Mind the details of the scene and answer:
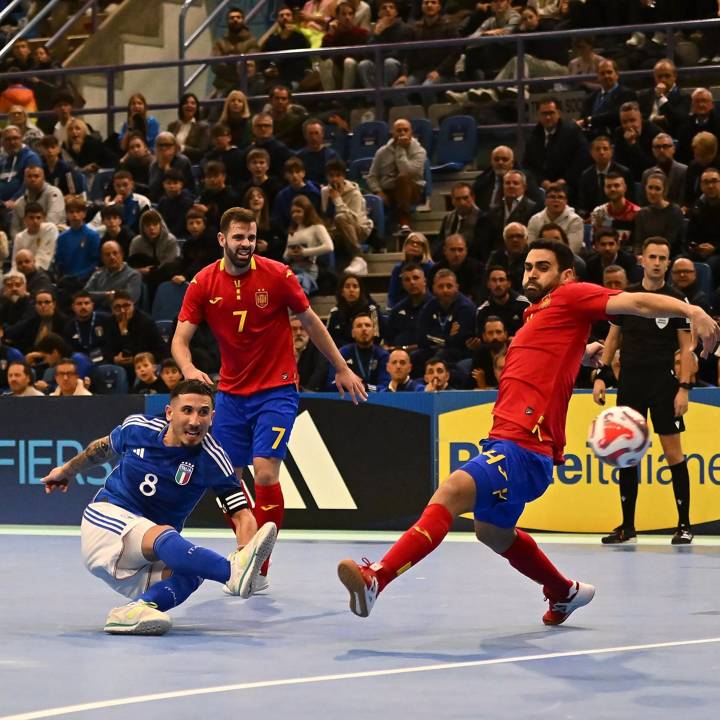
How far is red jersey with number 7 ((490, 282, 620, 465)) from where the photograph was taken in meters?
7.50

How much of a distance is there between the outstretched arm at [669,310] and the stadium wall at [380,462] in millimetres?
5968

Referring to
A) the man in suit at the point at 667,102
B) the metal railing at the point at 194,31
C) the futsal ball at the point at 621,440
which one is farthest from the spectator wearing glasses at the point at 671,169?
the futsal ball at the point at 621,440

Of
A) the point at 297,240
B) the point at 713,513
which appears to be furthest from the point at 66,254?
the point at 713,513

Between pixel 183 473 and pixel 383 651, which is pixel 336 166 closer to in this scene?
pixel 183 473

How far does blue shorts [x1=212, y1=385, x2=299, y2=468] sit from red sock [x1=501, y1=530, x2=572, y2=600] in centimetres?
231

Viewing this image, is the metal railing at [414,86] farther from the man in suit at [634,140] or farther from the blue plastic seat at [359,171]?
the man in suit at [634,140]

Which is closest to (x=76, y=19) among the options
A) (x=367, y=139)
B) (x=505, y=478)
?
(x=367, y=139)

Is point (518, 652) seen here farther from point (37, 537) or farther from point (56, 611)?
point (37, 537)

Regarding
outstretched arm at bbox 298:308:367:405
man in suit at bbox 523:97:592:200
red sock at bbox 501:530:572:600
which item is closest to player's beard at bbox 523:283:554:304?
red sock at bbox 501:530:572:600

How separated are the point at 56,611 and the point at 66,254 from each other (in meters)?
11.0

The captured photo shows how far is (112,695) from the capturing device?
5.77m

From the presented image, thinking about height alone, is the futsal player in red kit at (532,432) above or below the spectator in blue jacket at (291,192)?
below

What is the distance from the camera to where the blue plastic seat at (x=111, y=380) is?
53.0ft

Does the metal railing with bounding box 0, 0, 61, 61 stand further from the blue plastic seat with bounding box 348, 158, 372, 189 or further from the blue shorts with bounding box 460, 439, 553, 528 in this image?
the blue shorts with bounding box 460, 439, 553, 528
